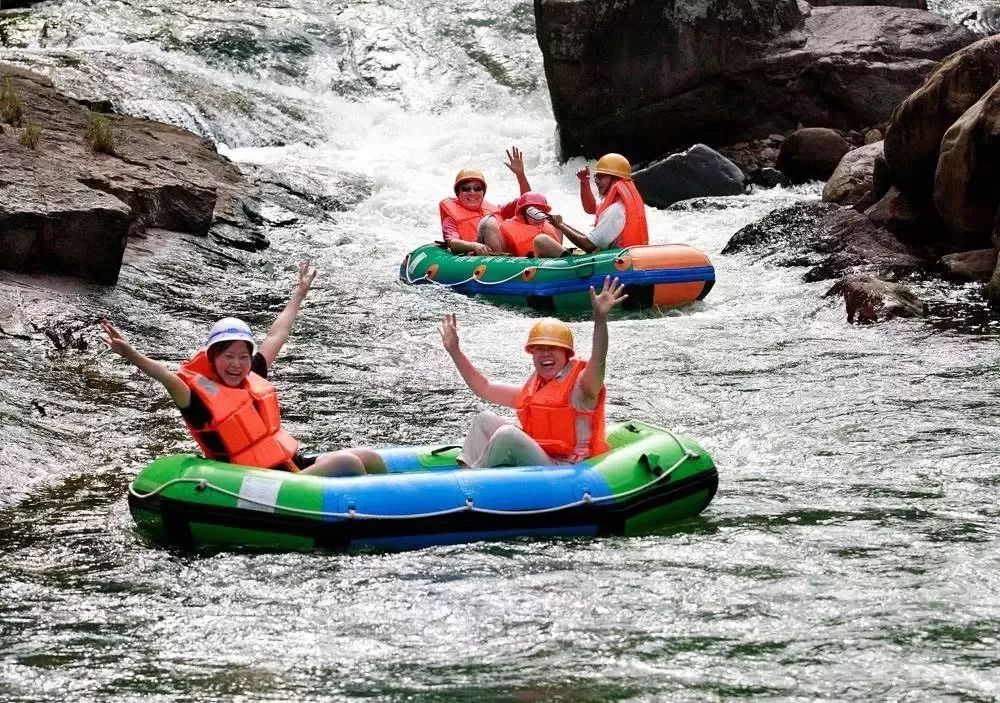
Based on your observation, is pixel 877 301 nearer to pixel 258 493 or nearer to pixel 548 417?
pixel 548 417

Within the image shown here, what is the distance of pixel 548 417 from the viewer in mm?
7168

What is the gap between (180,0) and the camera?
23797 mm

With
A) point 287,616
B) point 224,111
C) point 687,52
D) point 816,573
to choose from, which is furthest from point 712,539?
point 224,111

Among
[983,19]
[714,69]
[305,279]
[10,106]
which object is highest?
[983,19]

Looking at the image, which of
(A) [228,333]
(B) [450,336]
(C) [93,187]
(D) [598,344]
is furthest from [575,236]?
→ (A) [228,333]

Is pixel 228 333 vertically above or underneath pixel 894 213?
above

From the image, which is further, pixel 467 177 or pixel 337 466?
pixel 467 177

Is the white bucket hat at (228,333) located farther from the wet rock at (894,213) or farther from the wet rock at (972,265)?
the wet rock at (894,213)

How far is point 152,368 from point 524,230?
23.9 ft

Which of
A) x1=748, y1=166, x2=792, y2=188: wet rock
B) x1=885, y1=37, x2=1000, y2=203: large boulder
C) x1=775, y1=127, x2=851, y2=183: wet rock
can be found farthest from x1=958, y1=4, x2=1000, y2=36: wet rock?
x1=885, y1=37, x2=1000, y2=203: large boulder

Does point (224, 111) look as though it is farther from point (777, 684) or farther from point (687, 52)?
point (777, 684)

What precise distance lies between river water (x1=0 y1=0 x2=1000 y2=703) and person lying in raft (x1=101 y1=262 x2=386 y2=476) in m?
0.64

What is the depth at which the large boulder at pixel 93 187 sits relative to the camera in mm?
11297

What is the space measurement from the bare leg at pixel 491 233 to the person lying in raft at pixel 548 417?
20.5 ft
